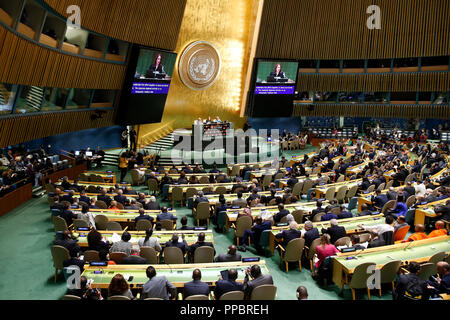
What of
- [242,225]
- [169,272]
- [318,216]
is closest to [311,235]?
[318,216]

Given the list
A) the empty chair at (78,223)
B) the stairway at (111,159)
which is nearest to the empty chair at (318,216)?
the empty chair at (78,223)

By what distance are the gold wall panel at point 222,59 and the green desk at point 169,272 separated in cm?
1519

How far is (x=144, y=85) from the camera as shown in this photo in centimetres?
1752

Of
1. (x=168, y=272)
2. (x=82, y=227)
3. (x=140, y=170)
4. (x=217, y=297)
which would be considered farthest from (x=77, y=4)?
(x=217, y=297)

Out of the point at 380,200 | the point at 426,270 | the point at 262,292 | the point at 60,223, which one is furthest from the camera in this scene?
the point at 380,200

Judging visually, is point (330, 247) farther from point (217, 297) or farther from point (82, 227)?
point (82, 227)

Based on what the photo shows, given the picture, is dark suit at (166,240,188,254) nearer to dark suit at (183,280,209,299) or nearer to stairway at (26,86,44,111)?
dark suit at (183,280,209,299)

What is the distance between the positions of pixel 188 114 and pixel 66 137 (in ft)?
24.7

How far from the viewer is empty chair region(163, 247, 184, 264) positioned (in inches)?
256

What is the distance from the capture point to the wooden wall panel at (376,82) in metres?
23.4

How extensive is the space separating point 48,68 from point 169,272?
9.51 m

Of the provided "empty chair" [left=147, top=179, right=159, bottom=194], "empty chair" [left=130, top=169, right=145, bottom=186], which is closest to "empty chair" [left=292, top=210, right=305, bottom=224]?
"empty chair" [left=147, top=179, right=159, bottom=194]

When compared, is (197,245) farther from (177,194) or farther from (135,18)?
(135,18)
